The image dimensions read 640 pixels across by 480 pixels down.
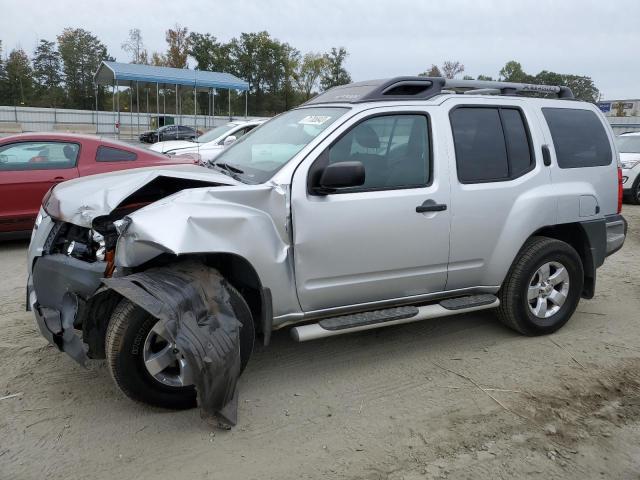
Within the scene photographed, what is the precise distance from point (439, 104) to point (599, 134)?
→ 5.77 ft

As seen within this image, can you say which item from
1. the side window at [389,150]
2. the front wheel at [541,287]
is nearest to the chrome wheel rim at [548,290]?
the front wheel at [541,287]

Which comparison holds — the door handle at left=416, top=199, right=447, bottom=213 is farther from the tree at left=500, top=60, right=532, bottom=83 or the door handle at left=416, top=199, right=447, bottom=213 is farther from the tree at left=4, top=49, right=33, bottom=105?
the tree at left=500, top=60, right=532, bottom=83

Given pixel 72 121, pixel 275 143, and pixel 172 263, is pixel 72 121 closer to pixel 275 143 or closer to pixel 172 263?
pixel 275 143

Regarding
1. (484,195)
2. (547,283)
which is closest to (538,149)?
(484,195)

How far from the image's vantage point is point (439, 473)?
9.12ft

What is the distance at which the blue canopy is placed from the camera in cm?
1917

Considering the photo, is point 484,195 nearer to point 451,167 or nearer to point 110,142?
point 451,167

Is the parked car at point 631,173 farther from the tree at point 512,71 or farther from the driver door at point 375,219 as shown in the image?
the tree at point 512,71

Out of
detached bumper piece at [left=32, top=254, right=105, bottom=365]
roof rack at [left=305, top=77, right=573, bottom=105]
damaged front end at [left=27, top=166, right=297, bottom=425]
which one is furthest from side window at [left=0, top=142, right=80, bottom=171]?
detached bumper piece at [left=32, top=254, right=105, bottom=365]

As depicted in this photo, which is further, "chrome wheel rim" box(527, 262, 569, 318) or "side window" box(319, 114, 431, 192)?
"chrome wheel rim" box(527, 262, 569, 318)

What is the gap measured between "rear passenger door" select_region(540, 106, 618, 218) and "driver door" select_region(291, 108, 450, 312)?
3.98 feet

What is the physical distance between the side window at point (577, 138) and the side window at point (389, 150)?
1.33 meters

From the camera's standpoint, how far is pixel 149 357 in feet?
10.3

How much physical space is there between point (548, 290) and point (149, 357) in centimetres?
327
